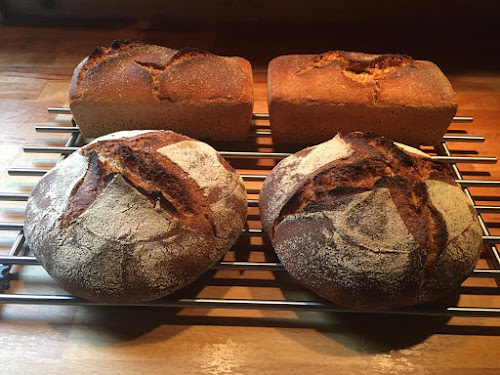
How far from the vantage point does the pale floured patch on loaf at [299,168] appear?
1.24 meters

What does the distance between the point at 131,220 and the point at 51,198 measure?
27 cm

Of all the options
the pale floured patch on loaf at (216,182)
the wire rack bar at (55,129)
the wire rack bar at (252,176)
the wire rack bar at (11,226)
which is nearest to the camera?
the pale floured patch on loaf at (216,182)

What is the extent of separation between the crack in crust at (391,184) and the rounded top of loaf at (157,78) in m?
0.50

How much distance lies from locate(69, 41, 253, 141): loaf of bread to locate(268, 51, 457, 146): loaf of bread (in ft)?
0.50

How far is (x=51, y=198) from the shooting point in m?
1.20

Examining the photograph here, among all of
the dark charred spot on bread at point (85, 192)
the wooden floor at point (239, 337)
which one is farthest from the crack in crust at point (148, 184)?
the wooden floor at point (239, 337)

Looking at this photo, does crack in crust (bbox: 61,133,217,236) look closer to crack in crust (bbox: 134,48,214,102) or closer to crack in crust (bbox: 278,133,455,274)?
crack in crust (bbox: 278,133,455,274)

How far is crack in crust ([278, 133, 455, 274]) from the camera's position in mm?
1106

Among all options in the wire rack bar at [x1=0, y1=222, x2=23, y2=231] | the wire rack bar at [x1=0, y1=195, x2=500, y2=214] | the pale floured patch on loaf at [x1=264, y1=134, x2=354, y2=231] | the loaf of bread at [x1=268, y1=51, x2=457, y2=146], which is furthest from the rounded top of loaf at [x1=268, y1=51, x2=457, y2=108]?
the wire rack bar at [x1=0, y1=222, x2=23, y2=231]

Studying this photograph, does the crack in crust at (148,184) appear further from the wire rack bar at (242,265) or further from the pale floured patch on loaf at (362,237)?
the pale floured patch on loaf at (362,237)

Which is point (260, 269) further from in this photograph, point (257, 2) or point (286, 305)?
point (257, 2)

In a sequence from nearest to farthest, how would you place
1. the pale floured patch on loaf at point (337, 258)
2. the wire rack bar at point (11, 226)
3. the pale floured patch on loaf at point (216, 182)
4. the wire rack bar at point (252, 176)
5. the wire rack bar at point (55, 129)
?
the pale floured patch on loaf at point (337, 258)
the pale floured patch on loaf at point (216, 182)
the wire rack bar at point (11, 226)
the wire rack bar at point (252, 176)
the wire rack bar at point (55, 129)

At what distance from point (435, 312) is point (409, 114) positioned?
28.4 inches

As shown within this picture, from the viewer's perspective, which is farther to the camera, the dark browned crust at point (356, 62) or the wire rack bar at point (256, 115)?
the wire rack bar at point (256, 115)
